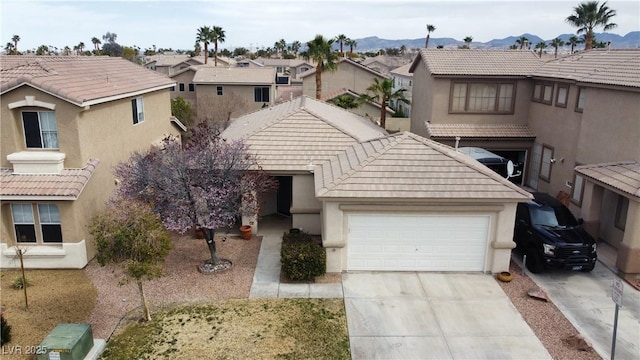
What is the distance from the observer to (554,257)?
1445cm

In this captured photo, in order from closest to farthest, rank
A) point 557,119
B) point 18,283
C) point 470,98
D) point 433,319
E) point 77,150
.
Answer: point 433,319 → point 18,283 → point 77,150 → point 557,119 → point 470,98

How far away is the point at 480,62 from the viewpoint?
25906 mm

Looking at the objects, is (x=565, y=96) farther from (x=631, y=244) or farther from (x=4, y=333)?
(x=4, y=333)

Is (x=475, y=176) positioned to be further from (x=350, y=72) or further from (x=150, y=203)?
(x=350, y=72)

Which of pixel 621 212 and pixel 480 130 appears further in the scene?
pixel 480 130

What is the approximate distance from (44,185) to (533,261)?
51.9ft

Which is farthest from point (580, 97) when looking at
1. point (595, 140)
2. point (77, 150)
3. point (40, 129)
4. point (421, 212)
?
point (40, 129)

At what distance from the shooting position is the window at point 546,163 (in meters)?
23.0

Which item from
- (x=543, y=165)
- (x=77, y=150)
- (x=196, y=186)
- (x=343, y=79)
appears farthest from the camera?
(x=343, y=79)

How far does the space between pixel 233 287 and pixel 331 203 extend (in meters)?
3.88

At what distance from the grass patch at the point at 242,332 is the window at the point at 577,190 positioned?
11542 millimetres

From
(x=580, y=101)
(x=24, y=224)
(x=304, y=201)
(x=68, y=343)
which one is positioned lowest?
(x=68, y=343)

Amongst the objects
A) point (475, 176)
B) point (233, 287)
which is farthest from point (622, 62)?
point (233, 287)

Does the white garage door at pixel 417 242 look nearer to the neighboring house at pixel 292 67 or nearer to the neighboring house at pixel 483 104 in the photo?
the neighboring house at pixel 483 104
